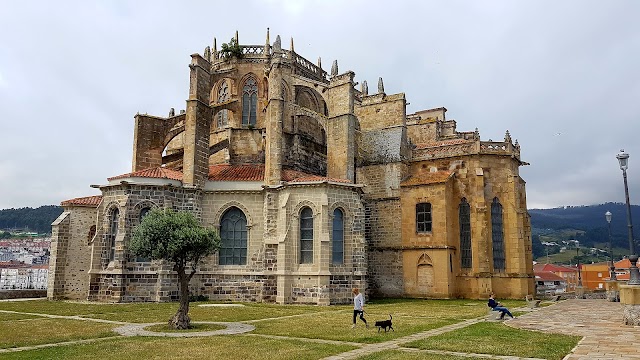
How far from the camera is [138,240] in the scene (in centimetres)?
1733

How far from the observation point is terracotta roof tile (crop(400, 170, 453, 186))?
3353 centimetres

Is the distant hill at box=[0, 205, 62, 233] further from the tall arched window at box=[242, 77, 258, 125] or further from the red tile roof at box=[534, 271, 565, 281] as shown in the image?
the tall arched window at box=[242, 77, 258, 125]

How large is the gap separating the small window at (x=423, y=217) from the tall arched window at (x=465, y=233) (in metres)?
2.20

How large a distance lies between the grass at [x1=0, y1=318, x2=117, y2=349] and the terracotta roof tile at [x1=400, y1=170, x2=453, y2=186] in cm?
2269

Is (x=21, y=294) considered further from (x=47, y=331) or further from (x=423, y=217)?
(x=423, y=217)

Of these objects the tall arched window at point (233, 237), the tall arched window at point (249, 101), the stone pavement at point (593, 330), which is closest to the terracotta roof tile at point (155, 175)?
the tall arched window at point (233, 237)

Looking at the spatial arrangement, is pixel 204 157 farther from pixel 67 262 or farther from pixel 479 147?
pixel 479 147

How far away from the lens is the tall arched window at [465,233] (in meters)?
33.2

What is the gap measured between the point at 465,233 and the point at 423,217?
3.03m

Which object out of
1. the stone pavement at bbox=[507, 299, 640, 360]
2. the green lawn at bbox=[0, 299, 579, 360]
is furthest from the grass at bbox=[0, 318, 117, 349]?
the stone pavement at bbox=[507, 299, 640, 360]

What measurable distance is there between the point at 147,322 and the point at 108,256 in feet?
36.6

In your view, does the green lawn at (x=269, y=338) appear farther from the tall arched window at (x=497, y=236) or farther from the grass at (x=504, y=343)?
the tall arched window at (x=497, y=236)

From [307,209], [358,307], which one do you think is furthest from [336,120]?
[358,307]

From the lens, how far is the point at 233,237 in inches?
1170
